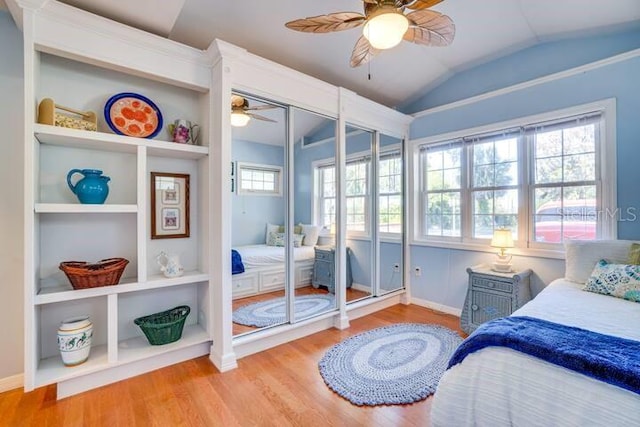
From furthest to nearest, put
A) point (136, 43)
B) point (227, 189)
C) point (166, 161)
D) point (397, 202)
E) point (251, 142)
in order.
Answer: point (397, 202)
point (251, 142)
point (166, 161)
point (227, 189)
point (136, 43)

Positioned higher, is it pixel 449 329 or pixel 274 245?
pixel 274 245

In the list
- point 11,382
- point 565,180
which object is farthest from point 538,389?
point 11,382

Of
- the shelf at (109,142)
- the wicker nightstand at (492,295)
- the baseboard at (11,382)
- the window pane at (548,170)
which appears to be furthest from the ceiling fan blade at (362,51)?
the baseboard at (11,382)

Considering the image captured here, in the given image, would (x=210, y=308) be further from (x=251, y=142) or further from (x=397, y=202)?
(x=397, y=202)

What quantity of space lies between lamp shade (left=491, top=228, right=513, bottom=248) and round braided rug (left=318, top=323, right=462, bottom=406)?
3.26 ft

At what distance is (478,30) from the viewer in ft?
9.60

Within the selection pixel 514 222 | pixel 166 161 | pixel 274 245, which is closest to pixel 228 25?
pixel 166 161

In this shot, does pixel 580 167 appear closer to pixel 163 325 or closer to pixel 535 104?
pixel 535 104

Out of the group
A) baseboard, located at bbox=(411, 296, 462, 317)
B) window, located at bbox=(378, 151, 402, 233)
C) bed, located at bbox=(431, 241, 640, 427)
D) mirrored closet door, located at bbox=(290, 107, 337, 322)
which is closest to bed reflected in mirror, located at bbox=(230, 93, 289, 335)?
mirrored closet door, located at bbox=(290, 107, 337, 322)

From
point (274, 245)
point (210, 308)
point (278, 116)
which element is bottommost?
point (210, 308)

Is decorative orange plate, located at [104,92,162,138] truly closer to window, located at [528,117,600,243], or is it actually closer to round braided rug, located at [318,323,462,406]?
round braided rug, located at [318,323,462,406]

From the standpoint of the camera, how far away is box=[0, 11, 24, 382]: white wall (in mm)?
2066

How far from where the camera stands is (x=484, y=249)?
11.1 ft

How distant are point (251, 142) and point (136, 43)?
3.53ft
